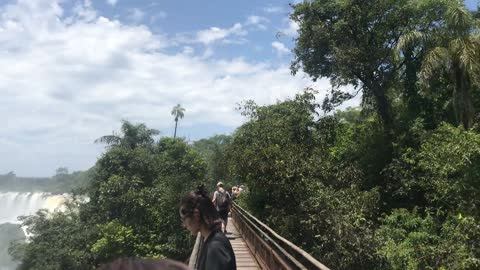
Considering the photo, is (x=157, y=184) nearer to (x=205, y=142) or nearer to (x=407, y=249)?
(x=407, y=249)

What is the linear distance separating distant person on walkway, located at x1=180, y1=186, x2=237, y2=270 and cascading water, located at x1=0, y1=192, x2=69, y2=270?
96.4 metres

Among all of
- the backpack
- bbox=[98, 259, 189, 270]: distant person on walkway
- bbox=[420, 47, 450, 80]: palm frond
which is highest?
bbox=[420, 47, 450, 80]: palm frond

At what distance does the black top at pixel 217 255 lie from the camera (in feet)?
11.3

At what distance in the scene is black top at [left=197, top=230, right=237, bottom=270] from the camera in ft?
11.3

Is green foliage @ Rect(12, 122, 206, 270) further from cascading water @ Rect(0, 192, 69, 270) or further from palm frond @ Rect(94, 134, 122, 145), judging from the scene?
cascading water @ Rect(0, 192, 69, 270)

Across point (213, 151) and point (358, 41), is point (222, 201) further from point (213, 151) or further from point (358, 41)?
point (213, 151)

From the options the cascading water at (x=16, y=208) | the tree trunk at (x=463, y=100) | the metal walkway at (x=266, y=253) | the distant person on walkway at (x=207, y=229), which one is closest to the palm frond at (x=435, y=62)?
the tree trunk at (x=463, y=100)

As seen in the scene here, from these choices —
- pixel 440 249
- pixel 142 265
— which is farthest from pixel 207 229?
pixel 440 249

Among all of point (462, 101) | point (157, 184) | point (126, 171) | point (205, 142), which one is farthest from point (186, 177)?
point (205, 142)

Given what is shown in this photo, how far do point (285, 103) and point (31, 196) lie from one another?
366ft

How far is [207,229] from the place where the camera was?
3699 mm

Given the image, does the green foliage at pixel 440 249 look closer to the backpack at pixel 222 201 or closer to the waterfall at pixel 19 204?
the backpack at pixel 222 201

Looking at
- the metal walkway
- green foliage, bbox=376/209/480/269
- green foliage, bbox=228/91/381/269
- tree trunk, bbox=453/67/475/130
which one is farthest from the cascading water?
green foliage, bbox=376/209/480/269

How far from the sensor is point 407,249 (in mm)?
14242
